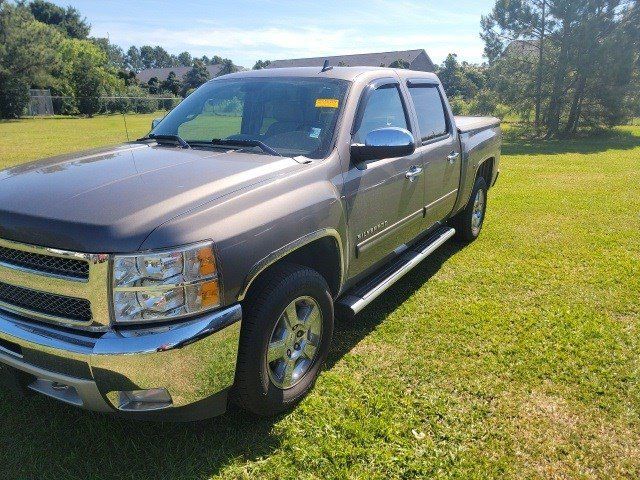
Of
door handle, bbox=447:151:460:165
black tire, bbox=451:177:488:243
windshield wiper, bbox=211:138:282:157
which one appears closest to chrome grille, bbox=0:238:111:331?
windshield wiper, bbox=211:138:282:157

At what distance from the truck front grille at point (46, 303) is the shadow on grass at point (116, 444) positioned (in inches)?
31.4

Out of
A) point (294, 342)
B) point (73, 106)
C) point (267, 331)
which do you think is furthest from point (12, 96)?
point (267, 331)

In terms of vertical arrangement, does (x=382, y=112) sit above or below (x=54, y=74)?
below

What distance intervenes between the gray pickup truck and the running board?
2cm

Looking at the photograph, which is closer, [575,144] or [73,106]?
[575,144]

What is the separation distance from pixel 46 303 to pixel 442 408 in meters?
2.19

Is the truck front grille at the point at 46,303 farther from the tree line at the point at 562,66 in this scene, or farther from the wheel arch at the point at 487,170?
the tree line at the point at 562,66

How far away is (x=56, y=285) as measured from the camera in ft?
7.02

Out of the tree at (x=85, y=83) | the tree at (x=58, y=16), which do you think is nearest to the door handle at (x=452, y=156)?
the tree at (x=85, y=83)

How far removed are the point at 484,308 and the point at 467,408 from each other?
1.47 metres

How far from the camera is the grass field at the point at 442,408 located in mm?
2490

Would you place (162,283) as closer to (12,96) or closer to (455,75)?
(12,96)

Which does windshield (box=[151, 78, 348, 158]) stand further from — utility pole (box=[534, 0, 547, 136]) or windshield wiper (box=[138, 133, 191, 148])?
utility pole (box=[534, 0, 547, 136])

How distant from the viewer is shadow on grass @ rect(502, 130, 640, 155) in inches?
640
